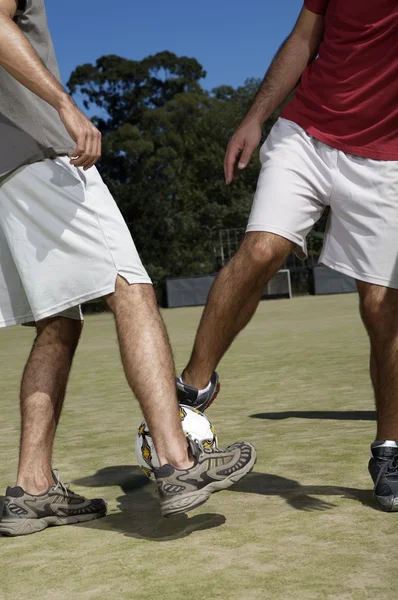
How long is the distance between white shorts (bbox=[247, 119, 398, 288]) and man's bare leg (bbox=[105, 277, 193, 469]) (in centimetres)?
59

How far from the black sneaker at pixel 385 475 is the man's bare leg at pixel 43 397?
3.56 ft

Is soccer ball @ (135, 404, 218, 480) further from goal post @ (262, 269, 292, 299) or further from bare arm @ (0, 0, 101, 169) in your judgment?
goal post @ (262, 269, 292, 299)

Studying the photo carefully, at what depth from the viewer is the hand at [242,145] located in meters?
3.72

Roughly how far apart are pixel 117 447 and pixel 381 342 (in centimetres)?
192

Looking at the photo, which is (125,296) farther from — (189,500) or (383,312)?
(383,312)

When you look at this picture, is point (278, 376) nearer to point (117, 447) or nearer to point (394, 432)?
point (117, 447)

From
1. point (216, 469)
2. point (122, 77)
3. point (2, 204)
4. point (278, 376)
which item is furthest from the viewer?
point (122, 77)

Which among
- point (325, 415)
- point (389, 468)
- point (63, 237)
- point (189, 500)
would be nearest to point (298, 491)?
point (389, 468)

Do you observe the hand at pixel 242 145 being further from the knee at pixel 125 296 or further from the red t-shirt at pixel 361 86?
the knee at pixel 125 296

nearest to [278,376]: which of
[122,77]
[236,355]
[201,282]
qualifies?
[236,355]

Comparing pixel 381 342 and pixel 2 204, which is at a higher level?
pixel 2 204

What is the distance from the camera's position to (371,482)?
3600 millimetres

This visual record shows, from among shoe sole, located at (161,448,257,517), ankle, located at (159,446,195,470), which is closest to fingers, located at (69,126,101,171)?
ankle, located at (159,446,195,470)

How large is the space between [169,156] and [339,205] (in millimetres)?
44732
